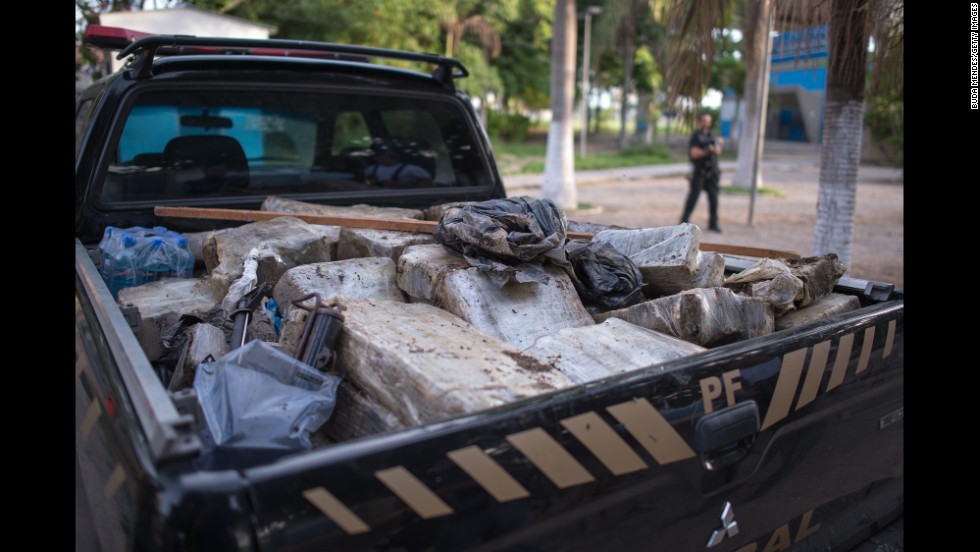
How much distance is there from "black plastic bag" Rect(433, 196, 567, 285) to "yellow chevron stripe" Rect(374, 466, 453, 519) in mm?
1111

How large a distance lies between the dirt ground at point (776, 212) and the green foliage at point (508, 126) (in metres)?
10.5

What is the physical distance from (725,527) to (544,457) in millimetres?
639

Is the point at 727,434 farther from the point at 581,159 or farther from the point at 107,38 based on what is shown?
A: the point at 581,159

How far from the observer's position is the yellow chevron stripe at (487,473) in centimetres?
137

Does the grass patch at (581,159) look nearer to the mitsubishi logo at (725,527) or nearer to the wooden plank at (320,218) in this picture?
the wooden plank at (320,218)

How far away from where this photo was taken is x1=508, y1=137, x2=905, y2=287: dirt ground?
34.2ft

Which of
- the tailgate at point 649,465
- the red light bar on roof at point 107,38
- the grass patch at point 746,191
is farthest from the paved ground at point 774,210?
the red light bar on roof at point 107,38

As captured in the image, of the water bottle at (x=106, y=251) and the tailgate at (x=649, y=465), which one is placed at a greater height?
the water bottle at (x=106, y=251)

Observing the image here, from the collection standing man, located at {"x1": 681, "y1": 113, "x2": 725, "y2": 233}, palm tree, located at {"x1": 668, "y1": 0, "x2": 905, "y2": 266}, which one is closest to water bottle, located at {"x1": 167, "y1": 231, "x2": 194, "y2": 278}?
palm tree, located at {"x1": 668, "y1": 0, "x2": 905, "y2": 266}

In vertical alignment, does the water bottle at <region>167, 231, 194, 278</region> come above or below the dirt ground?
above

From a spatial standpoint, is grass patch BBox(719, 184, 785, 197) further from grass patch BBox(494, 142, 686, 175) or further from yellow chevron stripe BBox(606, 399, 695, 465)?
yellow chevron stripe BBox(606, 399, 695, 465)

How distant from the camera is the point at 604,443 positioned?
1.53m

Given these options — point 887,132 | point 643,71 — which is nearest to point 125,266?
point 887,132
